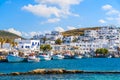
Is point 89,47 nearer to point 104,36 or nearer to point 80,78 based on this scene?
point 104,36

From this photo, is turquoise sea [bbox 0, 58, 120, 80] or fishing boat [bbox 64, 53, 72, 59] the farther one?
fishing boat [bbox 64, 53, 72, 59]

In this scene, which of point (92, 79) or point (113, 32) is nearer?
point (92, 79)

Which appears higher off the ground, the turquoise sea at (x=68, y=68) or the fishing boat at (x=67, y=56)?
the fishing boat at (x=67, y=56)

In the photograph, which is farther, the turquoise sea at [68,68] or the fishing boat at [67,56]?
the fishing boat at [67,56]

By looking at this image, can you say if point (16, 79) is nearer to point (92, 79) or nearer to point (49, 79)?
point (49, 79)

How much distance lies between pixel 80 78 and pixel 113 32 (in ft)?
523

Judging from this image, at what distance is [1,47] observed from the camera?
134250 millimetres

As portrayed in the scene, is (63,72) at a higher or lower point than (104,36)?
lower

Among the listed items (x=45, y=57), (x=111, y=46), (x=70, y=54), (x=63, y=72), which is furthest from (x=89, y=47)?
(x=63, y=72)

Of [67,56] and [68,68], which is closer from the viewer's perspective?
[68,68]

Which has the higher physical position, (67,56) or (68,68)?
(67,56)

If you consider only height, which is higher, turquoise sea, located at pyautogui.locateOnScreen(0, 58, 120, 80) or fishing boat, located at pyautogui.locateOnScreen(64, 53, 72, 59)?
fishing boat, located at pyautogui.locateOnScreen(64, 53, 72, 59)

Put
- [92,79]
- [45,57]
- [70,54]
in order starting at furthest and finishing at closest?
[70,54]
[45,57]
[92,79]

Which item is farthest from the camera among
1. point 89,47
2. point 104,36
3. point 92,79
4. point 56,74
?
point 104,36
